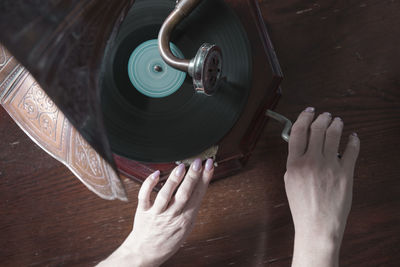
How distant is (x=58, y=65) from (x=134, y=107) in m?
0.40

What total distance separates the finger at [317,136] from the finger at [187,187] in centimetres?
24

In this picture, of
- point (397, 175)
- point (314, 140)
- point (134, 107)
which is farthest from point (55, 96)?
point (397, 175)

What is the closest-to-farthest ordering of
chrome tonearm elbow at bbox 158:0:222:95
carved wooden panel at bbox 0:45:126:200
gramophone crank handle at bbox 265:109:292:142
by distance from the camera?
1. carved wooden panel at bbox 0:45:126:200
2. chrome tonearm elbow at bbox 158:0:222:95
3. gramophone crank handle at bbox 265:109:292:142

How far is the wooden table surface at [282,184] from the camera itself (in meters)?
0.74

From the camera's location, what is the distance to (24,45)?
0.75ft

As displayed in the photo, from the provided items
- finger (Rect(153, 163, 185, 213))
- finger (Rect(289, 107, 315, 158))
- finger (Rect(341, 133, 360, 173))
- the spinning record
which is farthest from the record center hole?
finger (Rect(341, 133, 360, 173))

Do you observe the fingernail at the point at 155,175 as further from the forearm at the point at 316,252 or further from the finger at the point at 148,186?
the forearm at the point at 316,252

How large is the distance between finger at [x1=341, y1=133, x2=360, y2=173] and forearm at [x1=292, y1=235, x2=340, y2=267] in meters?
0.16

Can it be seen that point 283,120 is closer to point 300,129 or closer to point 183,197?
point 300,129

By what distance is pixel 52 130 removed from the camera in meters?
0.31

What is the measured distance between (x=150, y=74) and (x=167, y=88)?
5 centimetres

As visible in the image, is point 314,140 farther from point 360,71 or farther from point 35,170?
point 35,170

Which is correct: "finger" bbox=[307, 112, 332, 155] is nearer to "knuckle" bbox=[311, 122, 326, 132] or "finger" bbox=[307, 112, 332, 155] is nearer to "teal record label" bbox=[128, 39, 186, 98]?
"knuckle" bbox=[311, 122, 326, 132]

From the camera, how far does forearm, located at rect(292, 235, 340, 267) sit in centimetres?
60
